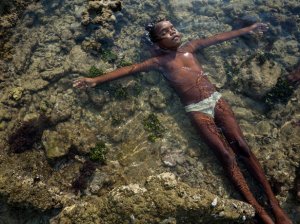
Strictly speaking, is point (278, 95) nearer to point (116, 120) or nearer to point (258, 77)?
point (258, 77)

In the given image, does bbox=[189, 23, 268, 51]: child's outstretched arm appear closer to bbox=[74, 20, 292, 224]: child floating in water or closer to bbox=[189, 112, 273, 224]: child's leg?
bbox=[74, 20, 292, 224]: child floating in water

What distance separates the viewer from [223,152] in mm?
7801

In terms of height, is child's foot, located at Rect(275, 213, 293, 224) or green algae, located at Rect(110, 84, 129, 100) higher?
green algae, located at Rect(110, 84, 129, 100)

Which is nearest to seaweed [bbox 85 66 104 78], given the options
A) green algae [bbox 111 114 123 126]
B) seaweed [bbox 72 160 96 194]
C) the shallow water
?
the shallow water

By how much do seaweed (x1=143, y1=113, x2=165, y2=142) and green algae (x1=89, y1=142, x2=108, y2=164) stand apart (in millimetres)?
1326

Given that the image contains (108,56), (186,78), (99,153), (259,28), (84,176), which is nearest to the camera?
(84,176)

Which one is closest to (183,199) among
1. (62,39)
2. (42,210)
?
(42,210)

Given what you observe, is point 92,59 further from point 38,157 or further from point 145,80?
point 38,157

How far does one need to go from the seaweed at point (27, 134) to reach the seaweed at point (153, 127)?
2.78m

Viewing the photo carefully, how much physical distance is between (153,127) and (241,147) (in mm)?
2492

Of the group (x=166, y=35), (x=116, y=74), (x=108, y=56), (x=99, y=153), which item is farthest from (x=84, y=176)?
(x=166, y=35)

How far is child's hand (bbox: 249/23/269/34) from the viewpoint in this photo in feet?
35.2

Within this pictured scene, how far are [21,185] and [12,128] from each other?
198 cm

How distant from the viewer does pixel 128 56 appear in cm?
1010
